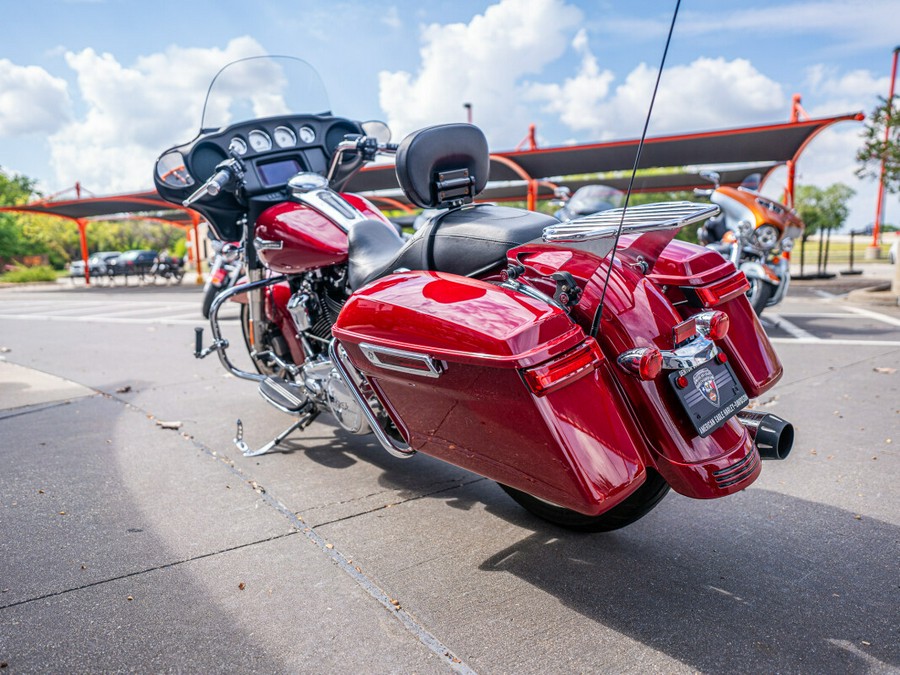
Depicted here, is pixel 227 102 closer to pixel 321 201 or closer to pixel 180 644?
pixel 321 201

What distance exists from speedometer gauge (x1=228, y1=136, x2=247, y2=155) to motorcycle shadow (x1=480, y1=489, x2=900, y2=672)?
8.09ft

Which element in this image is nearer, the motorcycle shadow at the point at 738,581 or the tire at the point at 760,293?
the motorcycle shadow at the point at 738,581

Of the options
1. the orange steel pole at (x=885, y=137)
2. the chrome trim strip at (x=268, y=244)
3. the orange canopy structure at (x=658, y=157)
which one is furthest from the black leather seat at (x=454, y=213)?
the orange steel pole at (x=885, y=137)

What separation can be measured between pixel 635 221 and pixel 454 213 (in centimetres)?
76

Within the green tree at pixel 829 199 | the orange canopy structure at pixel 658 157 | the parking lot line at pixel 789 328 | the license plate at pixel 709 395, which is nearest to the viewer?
the license plate at pixel 709 395

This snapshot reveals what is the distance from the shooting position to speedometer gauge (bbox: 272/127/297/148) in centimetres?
361

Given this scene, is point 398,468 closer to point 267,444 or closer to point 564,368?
point 267,444

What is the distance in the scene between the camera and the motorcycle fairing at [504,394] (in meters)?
1.64

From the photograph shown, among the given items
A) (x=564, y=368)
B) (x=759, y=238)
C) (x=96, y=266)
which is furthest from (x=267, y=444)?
(x=96, y=266)

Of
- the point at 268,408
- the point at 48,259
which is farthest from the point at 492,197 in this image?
the point at 48,259

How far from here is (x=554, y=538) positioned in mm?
2393

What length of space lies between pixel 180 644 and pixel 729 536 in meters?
1.85

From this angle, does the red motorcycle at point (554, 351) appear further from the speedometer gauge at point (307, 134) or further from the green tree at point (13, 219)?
the green tree at point (13, 219)

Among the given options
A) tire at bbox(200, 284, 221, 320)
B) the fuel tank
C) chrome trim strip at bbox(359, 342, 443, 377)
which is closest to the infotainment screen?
the fuel tank
